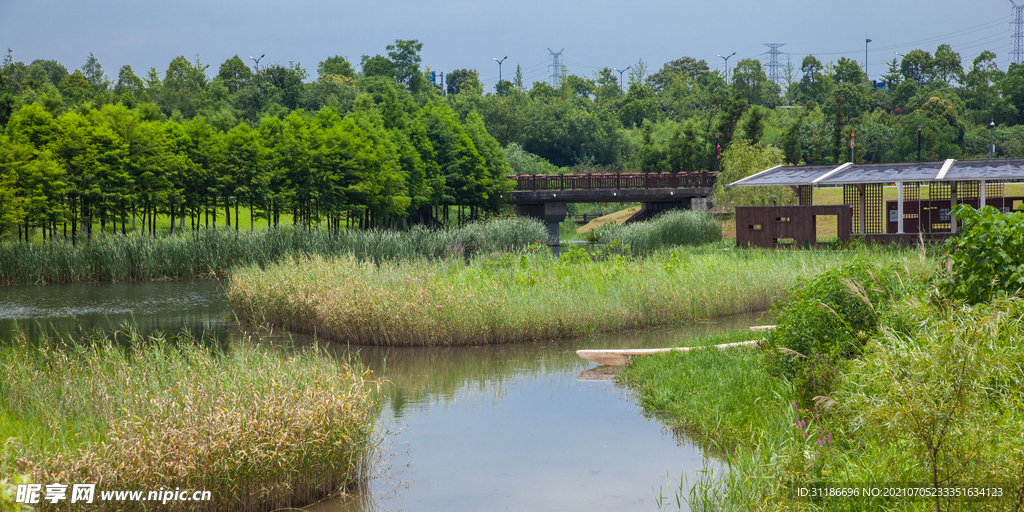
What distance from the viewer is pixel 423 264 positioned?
1759 centimetres

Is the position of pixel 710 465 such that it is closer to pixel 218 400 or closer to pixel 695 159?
pixel 218 400

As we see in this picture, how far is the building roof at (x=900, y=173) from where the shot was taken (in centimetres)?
2511

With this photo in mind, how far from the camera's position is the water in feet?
23.6

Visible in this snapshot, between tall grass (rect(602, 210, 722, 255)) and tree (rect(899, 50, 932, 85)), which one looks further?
tree (rect(899, 50, 932, 85))

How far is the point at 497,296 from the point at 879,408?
10285mm

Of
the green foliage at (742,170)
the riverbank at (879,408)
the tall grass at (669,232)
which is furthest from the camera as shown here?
the green foliage at (742,170)

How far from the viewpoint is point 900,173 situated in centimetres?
2700

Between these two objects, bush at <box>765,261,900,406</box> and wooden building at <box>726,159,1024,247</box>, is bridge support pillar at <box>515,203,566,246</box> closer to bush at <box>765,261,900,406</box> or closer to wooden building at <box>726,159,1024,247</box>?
wooden building at <box>726,159,1024,247</box>

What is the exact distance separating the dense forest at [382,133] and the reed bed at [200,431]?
77.1 ft

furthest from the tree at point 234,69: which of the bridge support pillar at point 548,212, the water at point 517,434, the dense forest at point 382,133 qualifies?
the water at point 517,434

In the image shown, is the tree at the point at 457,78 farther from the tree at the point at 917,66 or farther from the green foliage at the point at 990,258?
the green foliage at the point at 990,258

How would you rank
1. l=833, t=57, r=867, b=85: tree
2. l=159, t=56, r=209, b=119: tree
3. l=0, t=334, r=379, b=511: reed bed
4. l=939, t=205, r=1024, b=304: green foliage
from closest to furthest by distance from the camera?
l=0, t=334, r=379, b=511: reed bed < l=939, t=205, r=1024, b=304: green foliage < l=159, t=56, r=209, b=119: tree < l=833, t=57, r=867, b=85: tree

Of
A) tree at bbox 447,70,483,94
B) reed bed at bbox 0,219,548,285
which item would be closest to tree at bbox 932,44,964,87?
tree at bbox 447,70,483,94

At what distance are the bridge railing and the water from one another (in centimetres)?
3333
